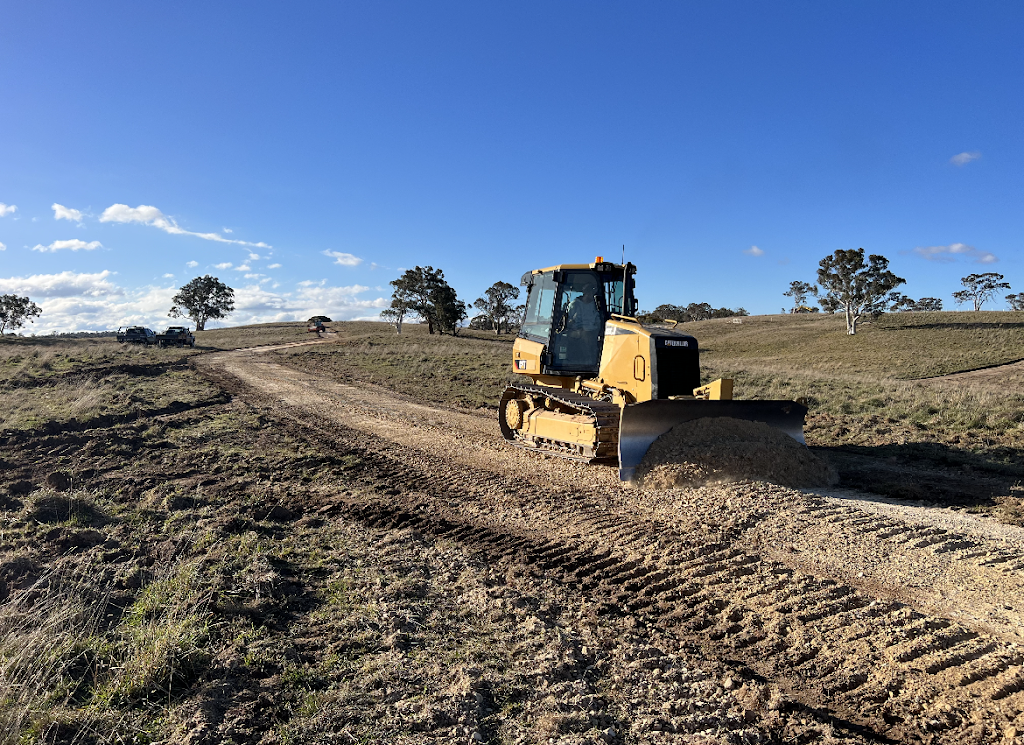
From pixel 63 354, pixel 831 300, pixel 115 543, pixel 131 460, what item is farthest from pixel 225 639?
pixel 831 300

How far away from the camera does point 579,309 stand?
10.0 m

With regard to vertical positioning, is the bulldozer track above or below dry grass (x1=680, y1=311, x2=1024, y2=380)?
below

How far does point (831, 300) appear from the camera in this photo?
195ft

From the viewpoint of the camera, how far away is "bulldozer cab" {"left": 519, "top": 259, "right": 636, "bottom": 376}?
32.3 ft

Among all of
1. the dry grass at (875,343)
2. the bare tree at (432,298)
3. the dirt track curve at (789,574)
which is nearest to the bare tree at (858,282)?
the dry grass at (875,343)

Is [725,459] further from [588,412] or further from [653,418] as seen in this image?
[588,412]

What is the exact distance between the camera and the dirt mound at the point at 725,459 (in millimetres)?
7426

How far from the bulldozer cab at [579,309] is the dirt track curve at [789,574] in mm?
1961

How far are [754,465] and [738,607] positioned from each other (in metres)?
3.43

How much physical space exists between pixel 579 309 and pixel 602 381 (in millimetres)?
1401

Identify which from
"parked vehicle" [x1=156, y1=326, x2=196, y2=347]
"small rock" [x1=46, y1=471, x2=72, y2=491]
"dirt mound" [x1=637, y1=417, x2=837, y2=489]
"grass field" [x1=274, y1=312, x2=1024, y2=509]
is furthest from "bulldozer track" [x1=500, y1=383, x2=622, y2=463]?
"parked vehicle" [x1=156, y1=326, x2=196, y2=347]

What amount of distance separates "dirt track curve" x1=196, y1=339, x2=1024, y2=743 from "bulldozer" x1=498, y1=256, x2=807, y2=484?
2.13ft

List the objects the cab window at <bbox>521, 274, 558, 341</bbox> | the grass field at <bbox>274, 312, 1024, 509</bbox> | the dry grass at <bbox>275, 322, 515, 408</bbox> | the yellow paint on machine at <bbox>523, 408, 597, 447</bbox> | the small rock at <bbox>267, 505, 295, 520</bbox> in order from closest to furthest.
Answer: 1. the small rock at <bbox>267, 505, 295, 520</bbox>
2. the yellow paint on machine at <bbox>523, 408, 597, 447</bbox>
3. the grass field at <bbox>274, 312, 1024, 509</bbox>
4. the cab window at <bbox>521, 274, 558, 341</bbox>
5. the dry grass at <bbox>275, 322, 515, 408</bbox>

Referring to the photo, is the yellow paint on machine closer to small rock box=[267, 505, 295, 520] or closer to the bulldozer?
the bulldozer
